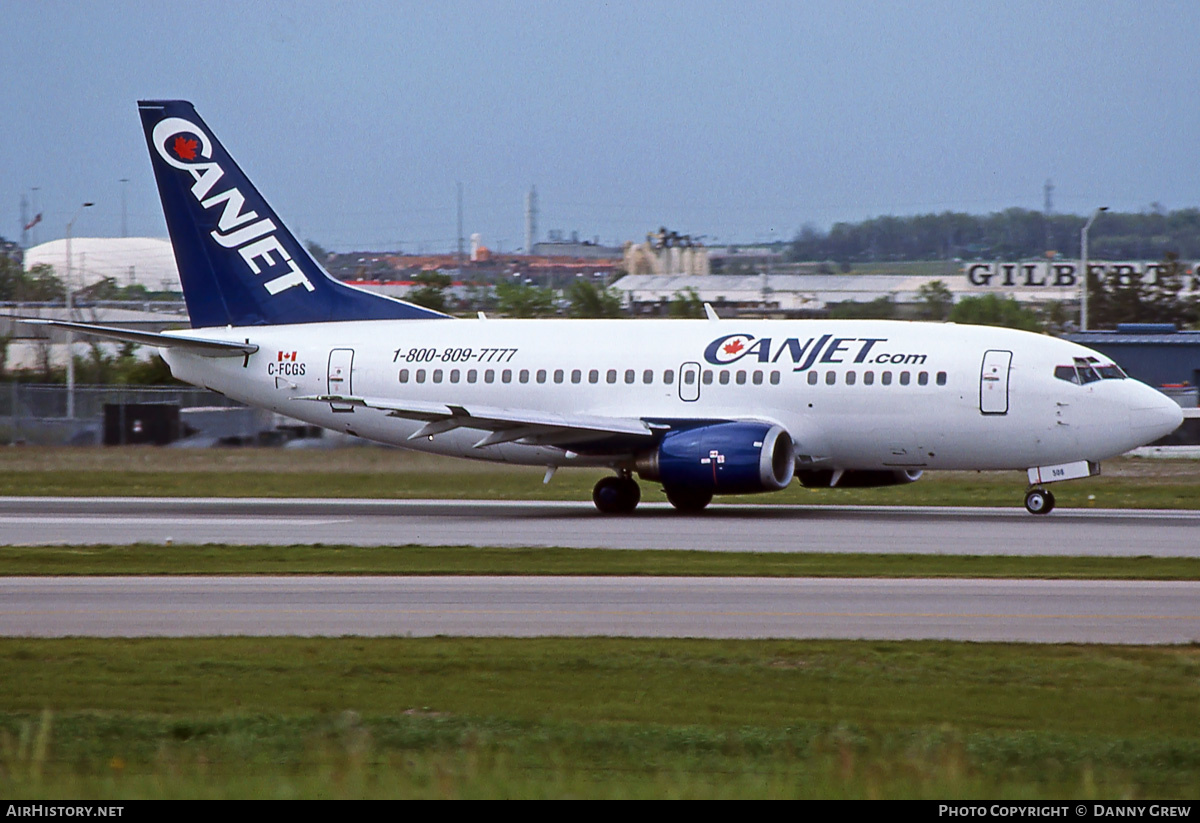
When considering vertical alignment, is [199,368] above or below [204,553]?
above

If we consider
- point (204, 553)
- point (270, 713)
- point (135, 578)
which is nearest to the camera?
point (270, 713)

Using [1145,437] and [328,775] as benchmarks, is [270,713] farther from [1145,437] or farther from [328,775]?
[1145,437]

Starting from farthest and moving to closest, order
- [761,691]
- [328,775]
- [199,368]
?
1. [199,368]
2. [761,691]
3. [328,775]

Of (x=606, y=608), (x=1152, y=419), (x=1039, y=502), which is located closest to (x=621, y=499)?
(x=1039, y=502)

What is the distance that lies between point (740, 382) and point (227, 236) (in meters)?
13.1

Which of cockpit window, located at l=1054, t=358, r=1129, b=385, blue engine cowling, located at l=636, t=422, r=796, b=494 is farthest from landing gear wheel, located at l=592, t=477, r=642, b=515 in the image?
cockpit window, located at l=1054, t=358, r=1129, b=385

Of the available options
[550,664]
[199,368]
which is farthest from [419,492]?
[550,664]

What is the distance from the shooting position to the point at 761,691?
13.2m

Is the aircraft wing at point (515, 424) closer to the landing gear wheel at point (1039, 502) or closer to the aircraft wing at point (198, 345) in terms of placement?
the aircraft wing at point (198, 345)

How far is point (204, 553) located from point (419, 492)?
13.8 meters

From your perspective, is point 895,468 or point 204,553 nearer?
point 204,553

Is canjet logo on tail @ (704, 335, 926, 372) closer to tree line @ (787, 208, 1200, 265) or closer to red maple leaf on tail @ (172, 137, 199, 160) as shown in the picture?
red maple leaf on tail @ (172, 137, 199, 160)

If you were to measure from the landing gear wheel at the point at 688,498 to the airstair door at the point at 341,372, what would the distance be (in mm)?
8223

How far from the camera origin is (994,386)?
98.7ft
